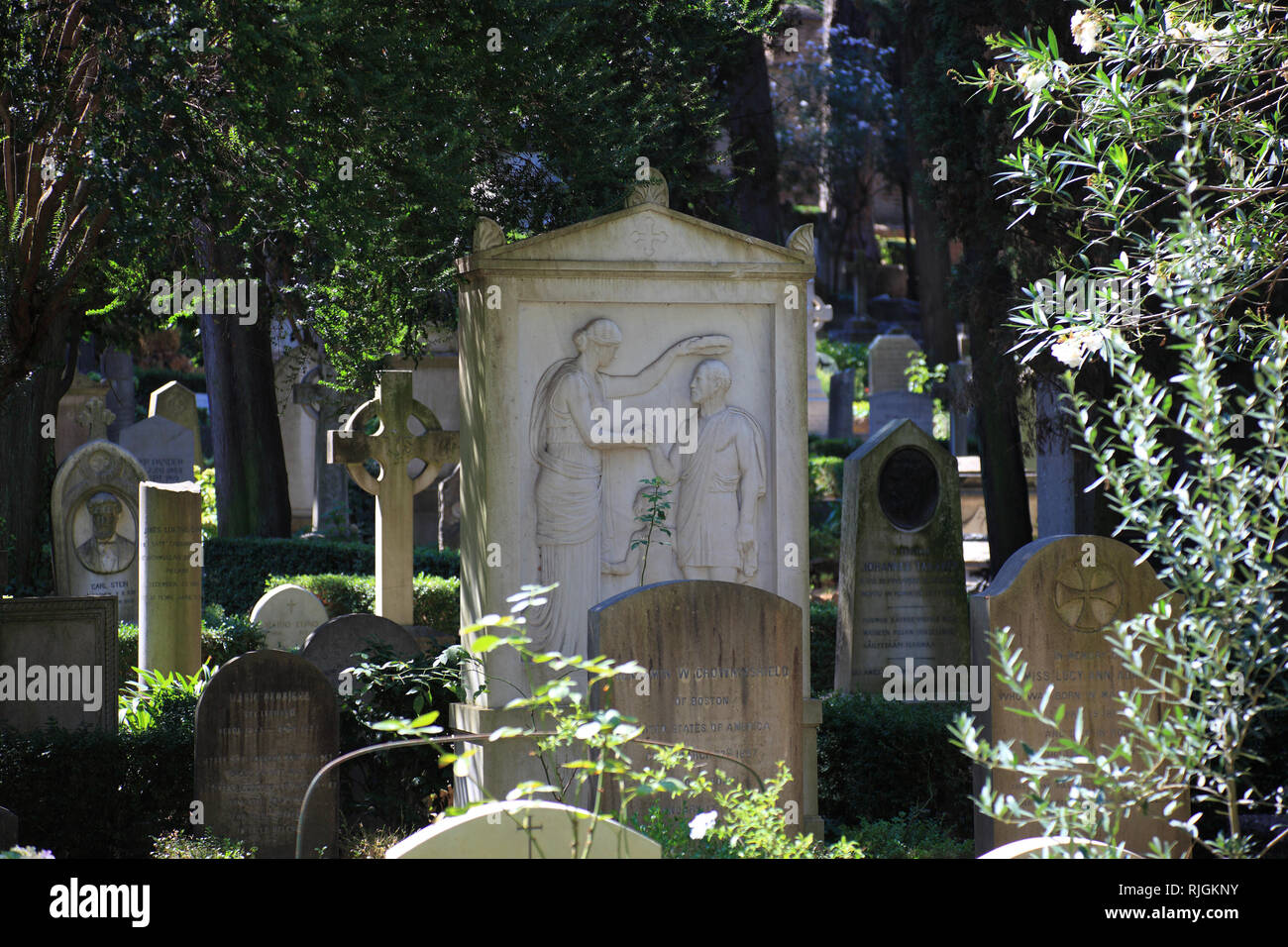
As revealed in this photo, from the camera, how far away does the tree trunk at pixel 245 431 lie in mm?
16953

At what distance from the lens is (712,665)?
6281 millimetres

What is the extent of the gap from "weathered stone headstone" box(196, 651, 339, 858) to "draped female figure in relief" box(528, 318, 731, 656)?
1262 millimetres

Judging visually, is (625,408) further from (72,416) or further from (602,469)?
(72,416)

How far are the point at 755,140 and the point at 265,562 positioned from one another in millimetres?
7789

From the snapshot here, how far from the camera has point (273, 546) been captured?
52.3 feet

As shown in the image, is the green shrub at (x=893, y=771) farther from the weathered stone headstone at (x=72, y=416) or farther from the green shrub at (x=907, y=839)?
the weathered stone headstone at (x=72, y=416)

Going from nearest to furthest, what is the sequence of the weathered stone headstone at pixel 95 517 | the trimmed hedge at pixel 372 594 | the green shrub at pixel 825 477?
the weathered stone headstone at pixel 95 517, the trimmed hedge at pixel 372 594, the green shrub at pixel 825 477

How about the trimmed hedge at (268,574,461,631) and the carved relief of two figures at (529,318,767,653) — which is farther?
Result: the trimmed hedge at (268,574,461,631)

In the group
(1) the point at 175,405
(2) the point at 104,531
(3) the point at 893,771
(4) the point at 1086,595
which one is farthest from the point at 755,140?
(4) the point at 1086,595

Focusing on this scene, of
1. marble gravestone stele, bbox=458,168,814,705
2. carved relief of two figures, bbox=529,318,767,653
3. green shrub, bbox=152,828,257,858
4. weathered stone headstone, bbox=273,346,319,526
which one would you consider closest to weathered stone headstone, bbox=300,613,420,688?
marble gravestone stele, bbox=458,168,814,705

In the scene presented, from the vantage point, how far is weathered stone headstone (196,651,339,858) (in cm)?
702

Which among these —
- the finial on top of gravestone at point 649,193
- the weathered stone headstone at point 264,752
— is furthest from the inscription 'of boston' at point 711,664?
the finial on top of gravestone at point 649,193

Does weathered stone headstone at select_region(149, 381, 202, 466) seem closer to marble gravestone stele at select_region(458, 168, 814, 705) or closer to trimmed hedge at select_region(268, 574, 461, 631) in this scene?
trimmed hedge at select_region(268, 574, 461, 631)

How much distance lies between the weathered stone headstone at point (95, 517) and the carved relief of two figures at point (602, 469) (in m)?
6.45
